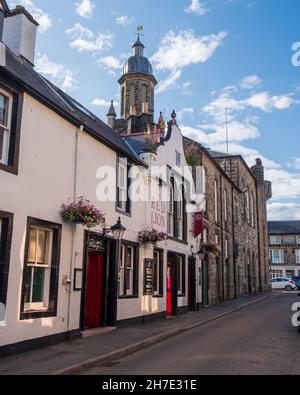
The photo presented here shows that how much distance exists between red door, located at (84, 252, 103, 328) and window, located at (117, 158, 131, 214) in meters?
2.05

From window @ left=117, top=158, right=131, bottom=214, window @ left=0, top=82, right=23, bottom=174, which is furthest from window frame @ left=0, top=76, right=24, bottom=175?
window @ left=117, top=158, right=131, bottom=214

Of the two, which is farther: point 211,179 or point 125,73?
point 125,73

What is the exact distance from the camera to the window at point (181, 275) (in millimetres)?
19781

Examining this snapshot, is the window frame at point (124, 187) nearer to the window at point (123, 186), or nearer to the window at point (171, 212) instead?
the window at point (123, 186)

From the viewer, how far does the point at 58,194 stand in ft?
35.8

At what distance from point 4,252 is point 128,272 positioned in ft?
22.1

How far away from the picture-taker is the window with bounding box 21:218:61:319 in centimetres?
989

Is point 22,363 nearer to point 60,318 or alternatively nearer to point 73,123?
point 60,318

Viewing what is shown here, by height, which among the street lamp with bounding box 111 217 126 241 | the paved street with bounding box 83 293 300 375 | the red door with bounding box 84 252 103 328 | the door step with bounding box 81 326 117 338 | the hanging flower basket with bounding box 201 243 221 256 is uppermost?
the hanging flower basket with bounding box 201 243 221 256

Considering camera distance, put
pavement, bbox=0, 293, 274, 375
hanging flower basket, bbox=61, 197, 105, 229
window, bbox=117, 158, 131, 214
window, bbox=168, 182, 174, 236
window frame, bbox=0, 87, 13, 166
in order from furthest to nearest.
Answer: window, bbox=168, 182, 174, 236 < window, bbox=117, 158, 131, 214 < hanging flower basket, bbox=61, 197, 105, 229 < window frame, bbox=0, 87, 13, 166 < pavement, bbox=0, 293, 274, 375

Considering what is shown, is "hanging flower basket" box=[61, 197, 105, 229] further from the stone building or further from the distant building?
the distant building

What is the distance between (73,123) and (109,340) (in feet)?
19.5
